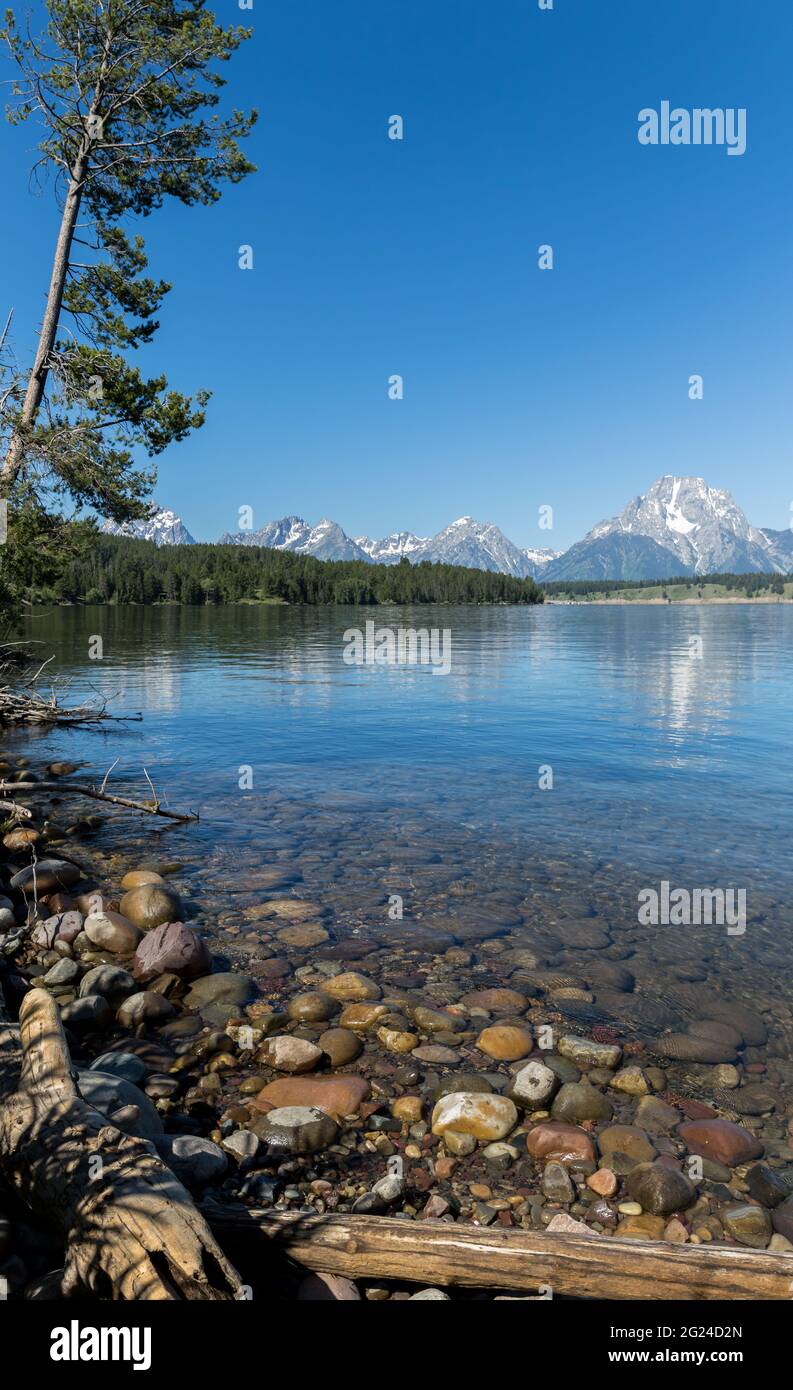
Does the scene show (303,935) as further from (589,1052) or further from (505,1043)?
(589,1052)

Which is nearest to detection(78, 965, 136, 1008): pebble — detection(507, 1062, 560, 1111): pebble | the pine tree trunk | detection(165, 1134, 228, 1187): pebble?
detection(165, 1134, 228, 1187): pebble

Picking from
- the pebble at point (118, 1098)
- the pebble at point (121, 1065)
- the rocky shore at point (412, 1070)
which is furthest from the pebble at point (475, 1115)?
the pebble at point (121, 1065)

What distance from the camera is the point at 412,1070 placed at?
740 centimetres

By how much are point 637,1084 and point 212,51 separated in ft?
90.0

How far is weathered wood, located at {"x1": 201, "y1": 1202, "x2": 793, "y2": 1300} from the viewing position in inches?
155

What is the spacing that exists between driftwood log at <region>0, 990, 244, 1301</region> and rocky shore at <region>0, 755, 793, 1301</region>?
345mm

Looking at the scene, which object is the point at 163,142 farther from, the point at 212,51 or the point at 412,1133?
the point at 412,1133

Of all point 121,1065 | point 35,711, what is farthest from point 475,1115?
point 35,711

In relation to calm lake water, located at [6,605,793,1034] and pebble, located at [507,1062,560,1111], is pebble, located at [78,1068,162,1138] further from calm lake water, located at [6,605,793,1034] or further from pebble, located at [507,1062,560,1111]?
calm lake water, located at [6,605,793,1034]

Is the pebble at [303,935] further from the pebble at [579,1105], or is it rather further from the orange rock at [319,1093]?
the pebble at [579,1105]

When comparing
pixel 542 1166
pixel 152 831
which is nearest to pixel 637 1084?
pixel 542 1166

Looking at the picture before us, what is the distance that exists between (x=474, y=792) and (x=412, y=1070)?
11.8m

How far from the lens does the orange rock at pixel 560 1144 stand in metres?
6.10
